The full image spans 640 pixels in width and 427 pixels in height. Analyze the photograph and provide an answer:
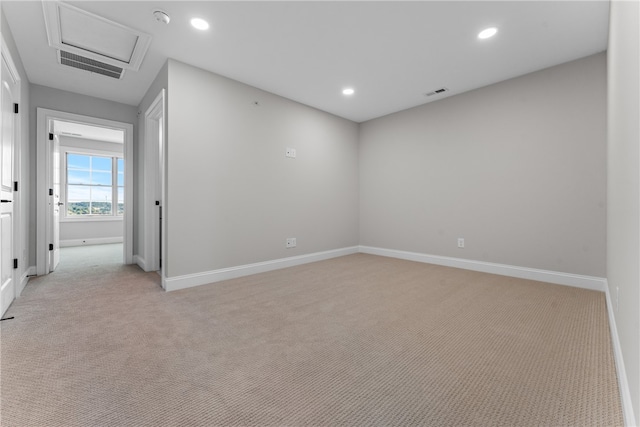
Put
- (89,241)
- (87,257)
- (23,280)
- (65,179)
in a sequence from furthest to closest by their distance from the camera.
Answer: (89,241) < (65,179) < (87,257) < (23,280)

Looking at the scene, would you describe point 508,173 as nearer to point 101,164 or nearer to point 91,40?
point 91,40

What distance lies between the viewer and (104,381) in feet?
4.75

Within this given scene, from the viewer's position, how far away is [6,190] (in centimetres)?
246

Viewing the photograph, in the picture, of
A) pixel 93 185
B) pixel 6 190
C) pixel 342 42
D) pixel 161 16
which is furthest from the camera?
pixel 93 185

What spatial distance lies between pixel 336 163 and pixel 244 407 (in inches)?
164

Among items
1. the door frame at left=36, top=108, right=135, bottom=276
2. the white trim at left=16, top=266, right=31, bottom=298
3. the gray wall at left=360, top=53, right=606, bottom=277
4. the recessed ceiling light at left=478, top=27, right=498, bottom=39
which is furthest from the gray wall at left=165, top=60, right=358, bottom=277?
the recessed ceiling light at left=478, top=27, right=498, bottom=39

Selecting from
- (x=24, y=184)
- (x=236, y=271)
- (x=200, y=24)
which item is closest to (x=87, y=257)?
(x=24, y=184)

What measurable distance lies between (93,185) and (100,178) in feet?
0.76

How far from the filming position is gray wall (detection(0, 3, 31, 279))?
2.84m

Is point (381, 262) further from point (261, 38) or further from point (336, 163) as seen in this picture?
point (261, 38)

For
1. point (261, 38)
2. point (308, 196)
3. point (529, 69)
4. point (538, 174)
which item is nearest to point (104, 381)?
point (261, 38)

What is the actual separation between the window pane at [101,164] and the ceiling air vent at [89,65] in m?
4.62

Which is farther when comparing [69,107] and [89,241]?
[89,241]

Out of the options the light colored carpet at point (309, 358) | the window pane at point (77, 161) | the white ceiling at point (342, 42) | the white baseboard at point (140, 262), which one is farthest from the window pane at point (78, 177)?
the light colored carpet at point (309, 358)
